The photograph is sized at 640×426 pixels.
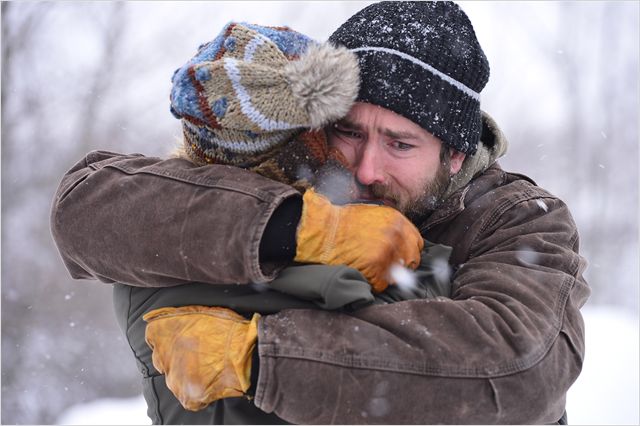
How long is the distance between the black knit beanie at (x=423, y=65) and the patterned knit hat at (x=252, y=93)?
0.38m

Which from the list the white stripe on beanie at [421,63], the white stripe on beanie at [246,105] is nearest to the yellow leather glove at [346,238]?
the white stripe on beanie at [246,105]

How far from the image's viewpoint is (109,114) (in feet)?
21.9

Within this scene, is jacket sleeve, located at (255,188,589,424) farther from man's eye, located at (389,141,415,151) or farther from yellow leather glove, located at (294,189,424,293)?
man's eye, located at (389,141,415,151)

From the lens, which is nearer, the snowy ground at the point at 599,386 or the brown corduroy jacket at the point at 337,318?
the brown corduroy jacket at the point at 337,318

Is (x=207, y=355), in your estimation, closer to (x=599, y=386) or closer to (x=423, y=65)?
(x=423, y=65)

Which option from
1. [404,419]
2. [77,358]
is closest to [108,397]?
[77,358]

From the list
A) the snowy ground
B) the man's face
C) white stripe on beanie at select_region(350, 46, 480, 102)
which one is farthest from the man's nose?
the snowy ground

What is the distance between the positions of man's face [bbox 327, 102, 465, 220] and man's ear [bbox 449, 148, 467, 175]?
0.03m

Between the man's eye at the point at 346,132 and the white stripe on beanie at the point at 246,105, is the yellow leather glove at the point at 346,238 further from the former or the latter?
the man's eye at the point at 346,132

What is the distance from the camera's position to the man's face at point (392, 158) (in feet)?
6.22

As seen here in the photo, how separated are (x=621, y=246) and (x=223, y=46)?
8.20 meters

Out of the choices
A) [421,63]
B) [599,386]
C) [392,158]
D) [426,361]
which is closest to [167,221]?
[426,361]

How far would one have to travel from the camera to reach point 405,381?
1.26 meters

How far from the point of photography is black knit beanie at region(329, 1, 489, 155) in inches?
75.6
